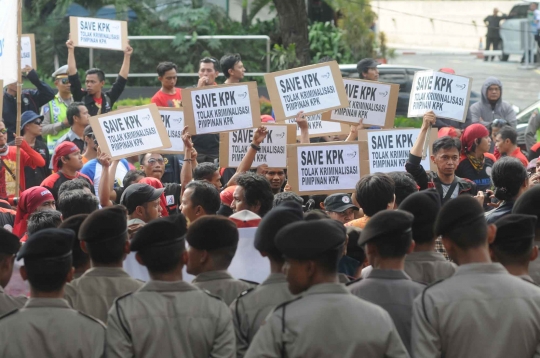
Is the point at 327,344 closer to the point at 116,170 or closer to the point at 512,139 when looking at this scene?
the point at 116,170

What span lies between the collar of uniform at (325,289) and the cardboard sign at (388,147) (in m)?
4.77

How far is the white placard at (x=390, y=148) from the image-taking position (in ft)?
28.5

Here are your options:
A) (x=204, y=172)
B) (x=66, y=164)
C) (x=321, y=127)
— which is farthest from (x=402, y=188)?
(x=321, y=127)

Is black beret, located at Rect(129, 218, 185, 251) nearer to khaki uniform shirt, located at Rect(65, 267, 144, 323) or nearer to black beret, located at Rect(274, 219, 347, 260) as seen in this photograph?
khaki uniform shirt, located at Rect(65, 267, 144, 323)

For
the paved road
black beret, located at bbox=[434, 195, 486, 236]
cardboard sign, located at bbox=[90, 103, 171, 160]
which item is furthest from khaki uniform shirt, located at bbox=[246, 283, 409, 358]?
the paved road

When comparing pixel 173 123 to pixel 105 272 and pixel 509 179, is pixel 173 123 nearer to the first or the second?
pixel 509 179

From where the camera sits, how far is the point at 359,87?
9.47 meters

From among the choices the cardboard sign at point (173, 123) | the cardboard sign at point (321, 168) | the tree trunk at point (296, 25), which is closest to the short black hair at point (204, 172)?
the cardboard sign at point (321, 168)

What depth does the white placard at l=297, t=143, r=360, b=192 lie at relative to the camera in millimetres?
8133

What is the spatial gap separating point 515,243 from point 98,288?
2001 millimetres

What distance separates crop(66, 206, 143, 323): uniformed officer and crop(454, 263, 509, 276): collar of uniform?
1591 mm

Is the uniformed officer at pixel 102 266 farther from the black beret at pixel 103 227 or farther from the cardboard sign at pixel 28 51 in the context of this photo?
the cardboard sign at pixel 28 51

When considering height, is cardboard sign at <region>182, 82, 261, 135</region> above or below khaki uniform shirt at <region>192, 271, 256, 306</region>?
above

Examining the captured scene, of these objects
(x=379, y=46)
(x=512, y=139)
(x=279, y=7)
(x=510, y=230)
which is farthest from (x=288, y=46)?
(x=510, y=230)
